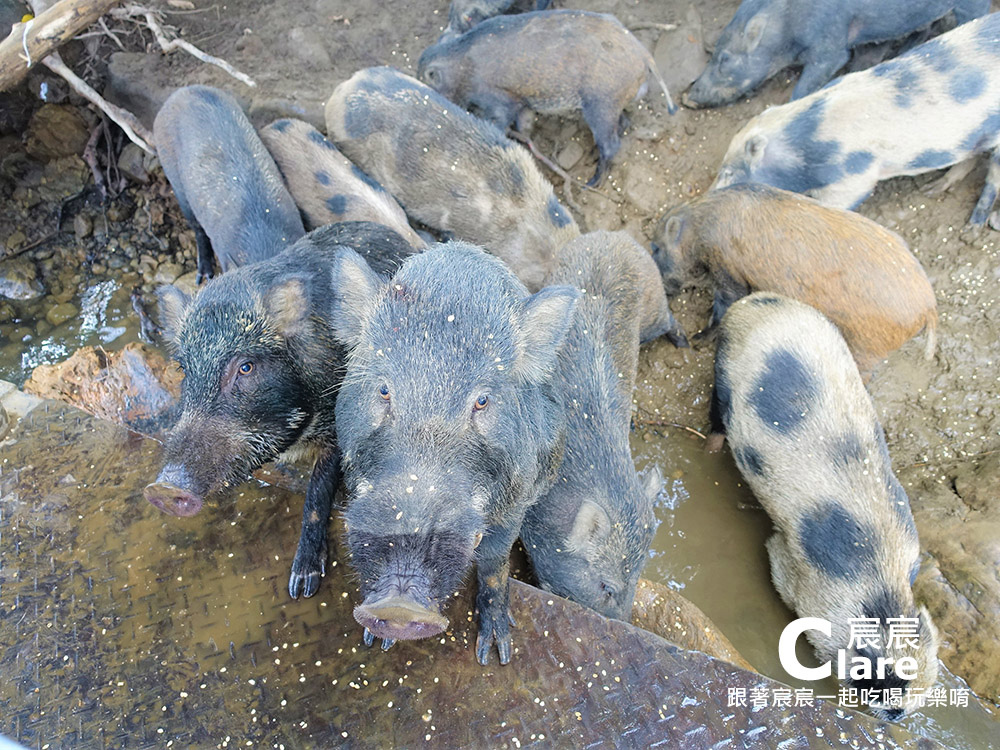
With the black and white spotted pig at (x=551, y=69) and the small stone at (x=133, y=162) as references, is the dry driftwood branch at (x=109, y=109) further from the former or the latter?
the black and white spotted pig at (x=551, y=69)

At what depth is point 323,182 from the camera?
427cm

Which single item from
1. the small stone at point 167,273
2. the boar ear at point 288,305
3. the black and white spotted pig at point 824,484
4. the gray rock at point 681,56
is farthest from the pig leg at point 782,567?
the small stone at point 167,273

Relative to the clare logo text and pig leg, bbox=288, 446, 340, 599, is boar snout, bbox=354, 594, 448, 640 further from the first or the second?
the clare logo text

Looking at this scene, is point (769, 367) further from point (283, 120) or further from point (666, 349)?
point (283, 120)

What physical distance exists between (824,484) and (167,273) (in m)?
4.63

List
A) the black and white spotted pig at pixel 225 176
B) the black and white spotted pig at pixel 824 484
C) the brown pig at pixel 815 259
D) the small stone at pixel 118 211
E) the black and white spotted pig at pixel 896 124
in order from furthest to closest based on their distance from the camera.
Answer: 1. the small stone at pixel 118 211
2. the black and white spotted pig at pixel 896 124
3. the black and white spotted pig at pixel 225 176
4. the brown pig at pixel 815 259
5. the black and white spotted pig at pixel 824 484

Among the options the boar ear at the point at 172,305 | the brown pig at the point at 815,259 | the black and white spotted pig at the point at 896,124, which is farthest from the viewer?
the black and white spotted pig at the point at 896,124

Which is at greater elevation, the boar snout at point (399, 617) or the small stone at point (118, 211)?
the small stone at point (118, 211)

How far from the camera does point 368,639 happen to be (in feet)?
7.75

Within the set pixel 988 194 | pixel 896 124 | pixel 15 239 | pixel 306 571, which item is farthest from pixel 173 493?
pixel 988 194

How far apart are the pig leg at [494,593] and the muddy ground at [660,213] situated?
1707 mm

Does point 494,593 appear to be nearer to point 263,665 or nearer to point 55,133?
point 263,665

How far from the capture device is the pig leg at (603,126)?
15.2 ft

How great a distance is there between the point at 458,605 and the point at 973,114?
4162mm
